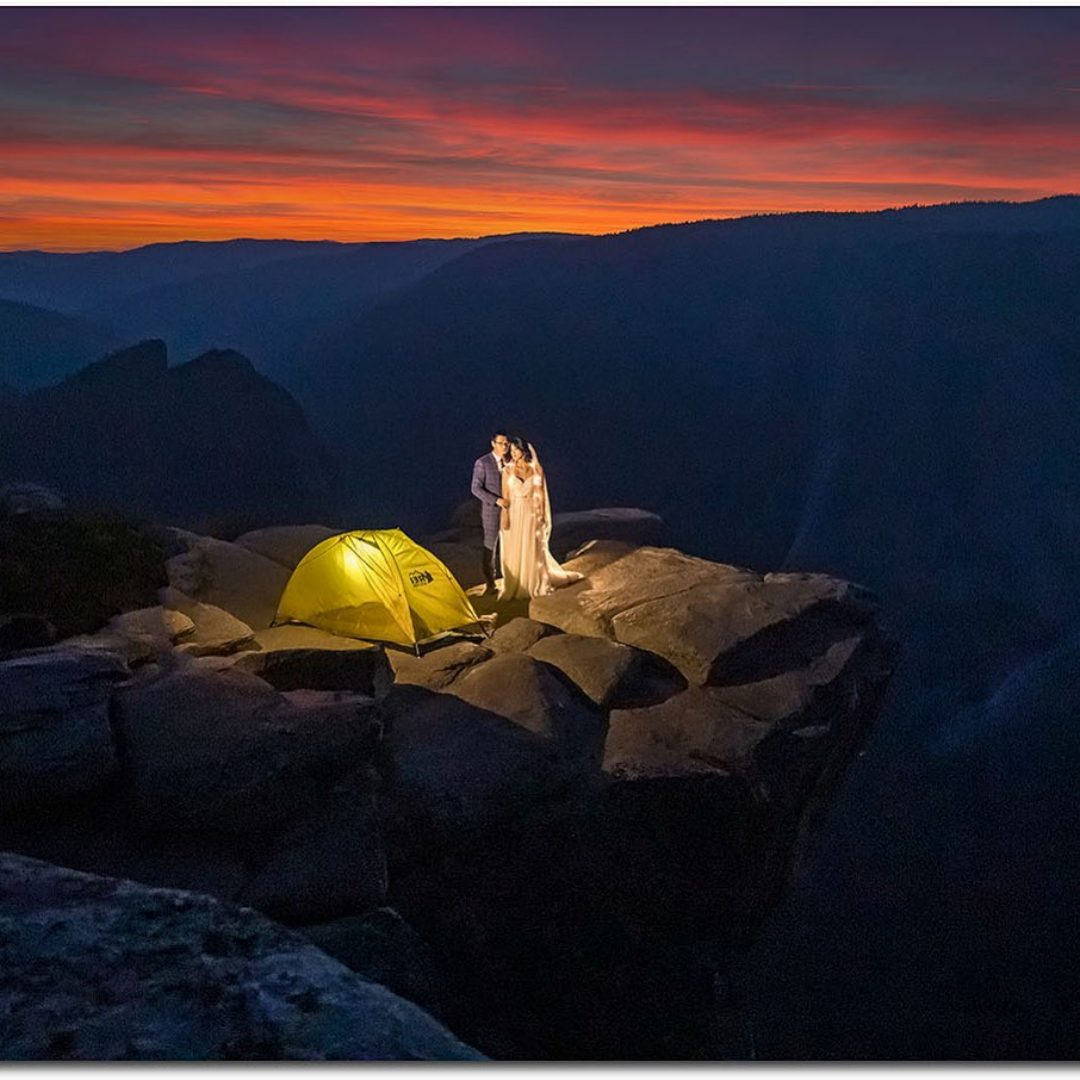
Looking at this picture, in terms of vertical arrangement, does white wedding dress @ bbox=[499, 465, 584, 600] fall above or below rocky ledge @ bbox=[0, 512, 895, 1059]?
above

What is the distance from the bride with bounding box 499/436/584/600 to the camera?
9828mm

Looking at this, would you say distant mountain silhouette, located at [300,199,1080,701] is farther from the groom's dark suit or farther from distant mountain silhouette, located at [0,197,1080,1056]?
the groom's dark suit

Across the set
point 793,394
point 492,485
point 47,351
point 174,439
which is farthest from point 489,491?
point 793,394

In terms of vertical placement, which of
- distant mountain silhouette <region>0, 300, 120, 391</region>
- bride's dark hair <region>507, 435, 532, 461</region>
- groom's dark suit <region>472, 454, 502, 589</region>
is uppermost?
distant mountain silhouette <region>0, 300, 120, 391</region>

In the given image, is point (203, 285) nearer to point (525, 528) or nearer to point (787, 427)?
point (525, 528)

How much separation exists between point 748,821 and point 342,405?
2819 inches

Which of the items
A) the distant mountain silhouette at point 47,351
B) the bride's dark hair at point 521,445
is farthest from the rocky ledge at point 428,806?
the distant mountain silhouette at point 47,351

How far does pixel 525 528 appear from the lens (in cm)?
998

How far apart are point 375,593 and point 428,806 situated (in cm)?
263

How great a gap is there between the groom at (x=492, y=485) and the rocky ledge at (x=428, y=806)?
1.01m

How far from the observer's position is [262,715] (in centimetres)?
638

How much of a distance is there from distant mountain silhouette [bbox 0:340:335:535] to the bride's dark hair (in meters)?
35.3

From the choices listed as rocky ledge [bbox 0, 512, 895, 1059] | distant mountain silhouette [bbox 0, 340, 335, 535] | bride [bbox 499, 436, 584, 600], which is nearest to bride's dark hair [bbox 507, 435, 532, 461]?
bride [bbox 499, 436, 584, 600]

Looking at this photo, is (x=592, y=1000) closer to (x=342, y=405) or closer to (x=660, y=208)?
(x=660, y=208)
